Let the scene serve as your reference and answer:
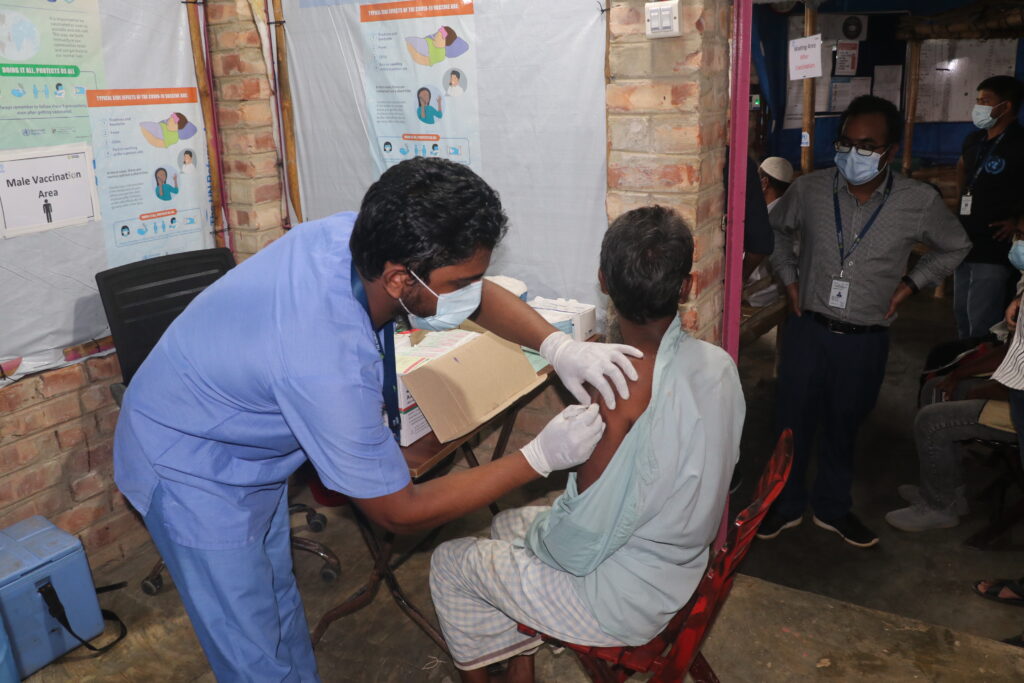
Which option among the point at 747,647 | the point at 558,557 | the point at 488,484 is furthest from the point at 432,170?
the point at 747,647

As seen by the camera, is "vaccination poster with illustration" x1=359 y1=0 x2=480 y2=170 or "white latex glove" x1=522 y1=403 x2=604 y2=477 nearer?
"white latex glove" x1=522 y1=403 x2=604 y2=477

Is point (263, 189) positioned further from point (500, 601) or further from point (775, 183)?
point (775, 183)

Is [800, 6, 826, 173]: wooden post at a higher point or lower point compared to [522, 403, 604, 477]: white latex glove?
higher

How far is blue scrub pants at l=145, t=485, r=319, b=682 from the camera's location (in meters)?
1.71

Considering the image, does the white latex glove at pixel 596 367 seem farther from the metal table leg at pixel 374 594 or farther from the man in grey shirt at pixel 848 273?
the man in grey shirt at pixel 848 273

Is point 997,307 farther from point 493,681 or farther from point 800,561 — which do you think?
point 493,681

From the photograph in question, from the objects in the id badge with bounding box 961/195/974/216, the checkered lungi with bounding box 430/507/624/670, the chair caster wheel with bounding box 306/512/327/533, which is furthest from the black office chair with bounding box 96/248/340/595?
the id badge with bounding box 961/195/974/216

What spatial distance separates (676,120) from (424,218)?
127 centimetres

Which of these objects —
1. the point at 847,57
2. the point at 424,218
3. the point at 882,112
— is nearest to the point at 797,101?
the point at 847,57

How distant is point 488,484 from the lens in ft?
5.05

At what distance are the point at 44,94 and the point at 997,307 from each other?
453cm

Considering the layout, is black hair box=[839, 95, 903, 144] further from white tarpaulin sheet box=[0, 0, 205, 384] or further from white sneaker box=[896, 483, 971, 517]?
white tarpaulin sheet box=[0, 0, 205, 384]

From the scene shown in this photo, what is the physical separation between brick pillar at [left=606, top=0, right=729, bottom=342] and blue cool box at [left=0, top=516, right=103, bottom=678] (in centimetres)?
212

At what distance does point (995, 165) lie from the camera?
4129 mm
